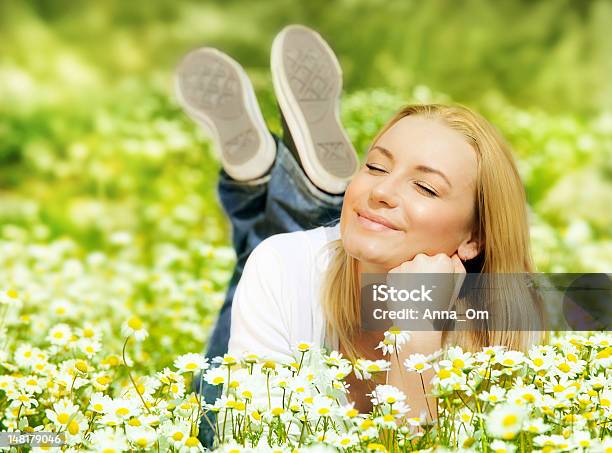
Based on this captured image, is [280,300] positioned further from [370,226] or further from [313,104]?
[313,104]

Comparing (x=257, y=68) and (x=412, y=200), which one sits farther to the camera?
(x=257, y=68)

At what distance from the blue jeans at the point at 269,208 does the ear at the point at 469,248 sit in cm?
53

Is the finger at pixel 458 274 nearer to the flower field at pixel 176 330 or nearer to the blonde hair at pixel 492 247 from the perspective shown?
the blonde hair at pixel 492 247

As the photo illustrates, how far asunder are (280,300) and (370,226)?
0.34m

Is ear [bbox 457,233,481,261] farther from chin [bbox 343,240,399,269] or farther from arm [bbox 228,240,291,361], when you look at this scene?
arm [bbox 228,240,291,361]

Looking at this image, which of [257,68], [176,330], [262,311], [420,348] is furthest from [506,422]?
[257,68]

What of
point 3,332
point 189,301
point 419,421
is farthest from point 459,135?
point 189,301

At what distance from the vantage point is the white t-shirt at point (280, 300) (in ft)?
6.33

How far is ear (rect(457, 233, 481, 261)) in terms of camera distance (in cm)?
192

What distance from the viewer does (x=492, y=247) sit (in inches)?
74.7

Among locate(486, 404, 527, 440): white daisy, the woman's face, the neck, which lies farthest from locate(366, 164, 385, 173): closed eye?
locate(486, 404, 527, 440): white daisy

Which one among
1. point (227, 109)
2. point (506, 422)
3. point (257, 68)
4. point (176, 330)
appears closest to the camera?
point (506, 422)

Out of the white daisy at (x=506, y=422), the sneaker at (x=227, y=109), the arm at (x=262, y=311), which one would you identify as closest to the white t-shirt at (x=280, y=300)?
the arm at (x=262, y=311)

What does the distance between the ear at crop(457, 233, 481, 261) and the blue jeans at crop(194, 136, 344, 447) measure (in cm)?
53
